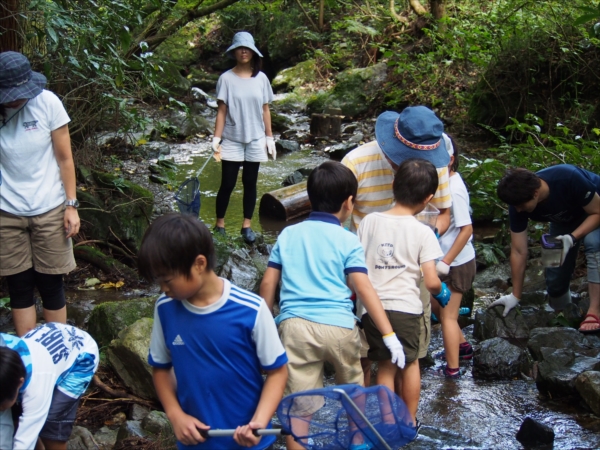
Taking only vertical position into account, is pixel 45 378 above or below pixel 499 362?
above

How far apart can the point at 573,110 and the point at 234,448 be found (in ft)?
29.7

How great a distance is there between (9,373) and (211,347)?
657mm

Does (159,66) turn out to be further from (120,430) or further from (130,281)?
(120,430)

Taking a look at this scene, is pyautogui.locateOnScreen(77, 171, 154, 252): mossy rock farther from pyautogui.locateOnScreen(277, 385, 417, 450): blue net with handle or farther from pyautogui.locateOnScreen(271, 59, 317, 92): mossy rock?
pyautogui.locateOnScreen(271, 59, 317, 92): mossy rock

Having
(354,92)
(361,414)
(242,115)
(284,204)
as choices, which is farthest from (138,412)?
(354,92)

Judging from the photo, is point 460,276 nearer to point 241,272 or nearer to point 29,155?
point 241,272

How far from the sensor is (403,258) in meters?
3.28

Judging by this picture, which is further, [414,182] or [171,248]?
[414,182]

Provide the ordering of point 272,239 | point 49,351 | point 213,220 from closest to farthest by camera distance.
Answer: point 49,351
point 272,239
point 213,220

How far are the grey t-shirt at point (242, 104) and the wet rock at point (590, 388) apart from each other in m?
3.51

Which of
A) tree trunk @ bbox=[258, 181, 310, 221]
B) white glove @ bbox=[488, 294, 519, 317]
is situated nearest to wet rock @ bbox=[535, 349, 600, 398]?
white glove @ bbox=[488, 294, 519, 317]

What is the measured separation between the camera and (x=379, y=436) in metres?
2.17

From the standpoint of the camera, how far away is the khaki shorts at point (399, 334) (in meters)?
3.24

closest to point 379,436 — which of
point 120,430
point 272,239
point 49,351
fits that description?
point 49,351
